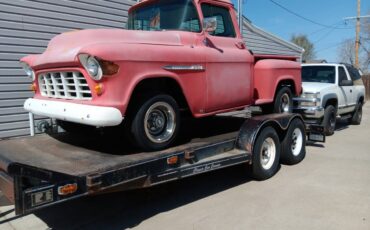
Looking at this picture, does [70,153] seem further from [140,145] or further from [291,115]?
[291,115]

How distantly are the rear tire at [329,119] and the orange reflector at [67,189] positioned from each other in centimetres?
768

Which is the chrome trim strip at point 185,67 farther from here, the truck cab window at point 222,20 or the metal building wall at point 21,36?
the metal building wall at point 21,36

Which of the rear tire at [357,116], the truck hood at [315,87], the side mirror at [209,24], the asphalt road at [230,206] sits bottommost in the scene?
the asphalt road at [230,206]

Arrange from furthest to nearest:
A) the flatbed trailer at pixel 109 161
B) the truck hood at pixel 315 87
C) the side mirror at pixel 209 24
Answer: the truck hood at pixel 315 87
the side mirror at pixel 209 24
the flatbed trailer at pixel 109 161

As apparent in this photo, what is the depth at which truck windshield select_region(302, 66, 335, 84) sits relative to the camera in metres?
10.5

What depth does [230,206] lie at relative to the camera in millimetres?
4859

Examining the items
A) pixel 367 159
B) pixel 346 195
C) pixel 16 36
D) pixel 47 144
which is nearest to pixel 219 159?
pixel 346 195

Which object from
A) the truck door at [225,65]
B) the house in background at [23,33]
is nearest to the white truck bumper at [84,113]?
the truck door at [225,65]

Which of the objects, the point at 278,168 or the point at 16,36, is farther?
the point at 16,36

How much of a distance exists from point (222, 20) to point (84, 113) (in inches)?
114

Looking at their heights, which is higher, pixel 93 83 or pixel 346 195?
pixel 93 83

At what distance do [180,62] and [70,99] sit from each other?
1402 millimetres

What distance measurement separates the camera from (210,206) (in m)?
4.87

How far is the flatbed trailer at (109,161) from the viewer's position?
11.1 feet
